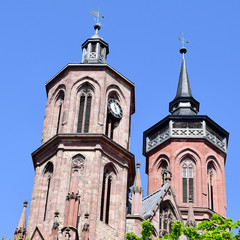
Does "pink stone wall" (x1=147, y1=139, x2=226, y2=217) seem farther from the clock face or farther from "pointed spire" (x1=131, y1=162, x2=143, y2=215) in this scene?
"pointed spire" (x1=131, y1=162, x2=143, y2=215)

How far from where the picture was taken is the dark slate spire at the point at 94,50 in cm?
4558

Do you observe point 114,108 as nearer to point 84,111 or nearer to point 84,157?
point 84,111

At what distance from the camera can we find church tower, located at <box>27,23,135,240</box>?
36344 mm

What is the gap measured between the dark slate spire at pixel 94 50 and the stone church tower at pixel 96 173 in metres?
0.08

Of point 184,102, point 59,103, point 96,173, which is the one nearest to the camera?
point 96,173

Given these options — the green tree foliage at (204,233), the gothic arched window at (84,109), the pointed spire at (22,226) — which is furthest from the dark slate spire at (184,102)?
the green tree foliage at (204,233)

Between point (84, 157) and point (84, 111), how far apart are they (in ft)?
12.2

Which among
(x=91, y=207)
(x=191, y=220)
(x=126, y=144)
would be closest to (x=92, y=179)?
(x=91, y=207)

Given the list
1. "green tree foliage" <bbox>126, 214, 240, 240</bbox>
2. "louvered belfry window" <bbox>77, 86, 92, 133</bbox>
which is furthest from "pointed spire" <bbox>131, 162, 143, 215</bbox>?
"green tree foliage" <bbox>126, 214, 240, 240</bbox>

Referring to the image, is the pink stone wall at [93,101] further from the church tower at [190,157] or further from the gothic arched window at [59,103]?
the church tower at [190,157]

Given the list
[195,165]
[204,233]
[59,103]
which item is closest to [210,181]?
[195,165]

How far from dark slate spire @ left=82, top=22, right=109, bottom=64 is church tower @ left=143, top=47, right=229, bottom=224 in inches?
401

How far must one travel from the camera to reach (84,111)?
41344 millimetres

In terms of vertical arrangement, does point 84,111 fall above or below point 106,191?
above
